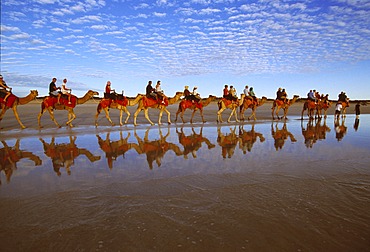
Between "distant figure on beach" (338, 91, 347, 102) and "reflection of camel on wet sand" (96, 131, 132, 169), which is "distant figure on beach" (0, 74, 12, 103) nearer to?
"reflection of camel on wet sand" (96, 131, 132, 169)

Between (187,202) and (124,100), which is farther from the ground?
(124,100)

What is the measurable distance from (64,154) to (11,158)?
4.43 ft

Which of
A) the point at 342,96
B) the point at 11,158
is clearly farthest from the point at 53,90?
the point at 342,96

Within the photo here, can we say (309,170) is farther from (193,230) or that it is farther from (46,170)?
(46,170)

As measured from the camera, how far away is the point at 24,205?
13.0ft

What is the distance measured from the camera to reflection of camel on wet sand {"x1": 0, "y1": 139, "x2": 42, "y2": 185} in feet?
20.0

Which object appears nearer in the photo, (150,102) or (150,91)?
(150,91)

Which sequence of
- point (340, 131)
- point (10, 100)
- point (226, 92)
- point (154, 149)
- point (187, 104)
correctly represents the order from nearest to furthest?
point (154, 149) < point (340, 131) < point (10, 100) < point (187, 104) < point (226, 92)

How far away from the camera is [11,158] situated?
723 centimetres

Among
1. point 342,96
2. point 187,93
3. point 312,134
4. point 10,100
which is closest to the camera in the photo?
point 312,134

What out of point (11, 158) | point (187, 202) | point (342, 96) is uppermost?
point (342, 96)

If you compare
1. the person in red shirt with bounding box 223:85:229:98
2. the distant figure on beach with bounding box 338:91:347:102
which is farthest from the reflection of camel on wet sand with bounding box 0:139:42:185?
the distant figure on beach with bounding box 338:91:347:102

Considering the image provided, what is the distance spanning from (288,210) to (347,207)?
33.8 inches

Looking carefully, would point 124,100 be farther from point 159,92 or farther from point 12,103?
point 12,103
